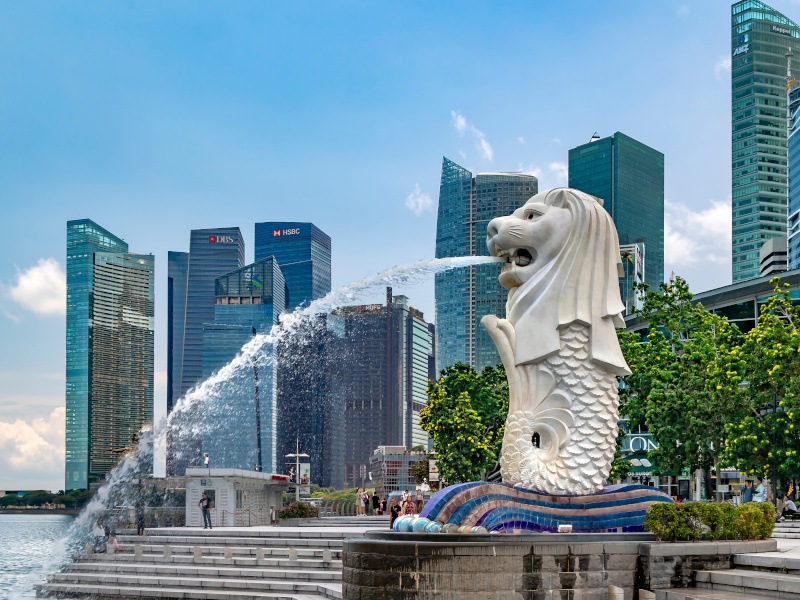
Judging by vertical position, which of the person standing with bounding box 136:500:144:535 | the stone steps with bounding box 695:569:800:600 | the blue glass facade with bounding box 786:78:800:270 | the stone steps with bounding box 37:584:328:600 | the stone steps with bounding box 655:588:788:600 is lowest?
the stone steps with bounding box 37:584:328:600

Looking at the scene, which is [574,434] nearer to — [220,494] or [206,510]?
[206,510]

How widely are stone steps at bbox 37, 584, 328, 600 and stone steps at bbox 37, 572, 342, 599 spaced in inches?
4.0

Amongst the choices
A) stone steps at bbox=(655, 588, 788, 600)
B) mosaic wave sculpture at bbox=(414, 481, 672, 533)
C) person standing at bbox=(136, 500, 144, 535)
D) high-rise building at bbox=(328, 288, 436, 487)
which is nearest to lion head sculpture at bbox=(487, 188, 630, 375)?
mosaic wave sculpture at bbox=(414, 481, 672, 533)

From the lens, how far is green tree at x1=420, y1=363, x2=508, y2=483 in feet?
132

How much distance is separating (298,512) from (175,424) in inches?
407

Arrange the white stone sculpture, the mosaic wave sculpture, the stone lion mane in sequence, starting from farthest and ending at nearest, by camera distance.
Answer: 1. the stone lion mane
2. the white stone sculpture
3. the mosaic wave sculpture

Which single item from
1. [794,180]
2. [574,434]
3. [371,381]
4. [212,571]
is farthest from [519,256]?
[371,381]

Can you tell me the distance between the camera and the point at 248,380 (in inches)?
6122

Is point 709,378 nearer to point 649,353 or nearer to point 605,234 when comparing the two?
point 649,353

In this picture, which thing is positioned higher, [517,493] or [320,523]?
[517,493]

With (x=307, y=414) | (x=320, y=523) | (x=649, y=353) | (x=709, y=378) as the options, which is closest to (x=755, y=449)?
(x=709, y=378)

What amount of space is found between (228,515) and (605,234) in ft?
60.5

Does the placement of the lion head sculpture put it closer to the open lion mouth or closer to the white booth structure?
the open lion mouth

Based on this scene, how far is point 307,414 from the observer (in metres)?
169
